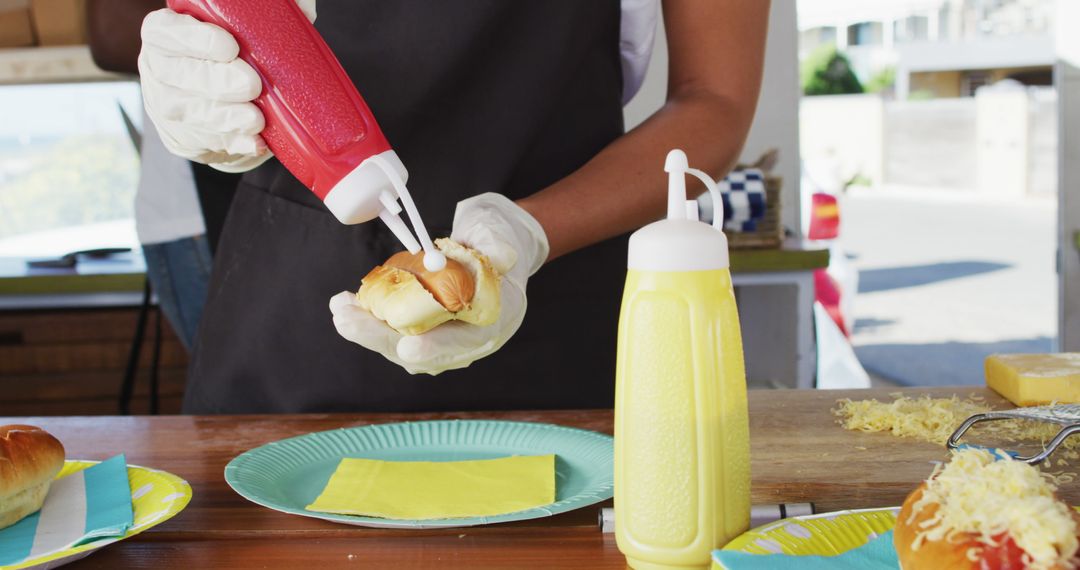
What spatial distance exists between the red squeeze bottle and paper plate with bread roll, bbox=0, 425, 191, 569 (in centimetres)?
32

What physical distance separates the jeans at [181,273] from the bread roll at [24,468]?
59.7 inches

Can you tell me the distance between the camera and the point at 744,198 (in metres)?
3.10

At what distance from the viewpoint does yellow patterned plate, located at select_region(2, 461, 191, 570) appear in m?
0.82

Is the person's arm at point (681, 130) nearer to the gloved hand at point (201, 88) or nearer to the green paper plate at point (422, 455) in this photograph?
the green paper plate at point (422, 455)

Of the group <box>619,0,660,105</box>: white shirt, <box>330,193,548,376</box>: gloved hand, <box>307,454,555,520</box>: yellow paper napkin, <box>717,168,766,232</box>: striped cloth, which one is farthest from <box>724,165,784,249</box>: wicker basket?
<box>307,454,555,520</box>: yellow paper napkin

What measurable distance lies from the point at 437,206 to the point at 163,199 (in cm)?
129

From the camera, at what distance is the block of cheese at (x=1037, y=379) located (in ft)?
4.04

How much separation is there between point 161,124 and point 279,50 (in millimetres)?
258

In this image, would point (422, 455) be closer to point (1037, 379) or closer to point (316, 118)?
point (316, 118)

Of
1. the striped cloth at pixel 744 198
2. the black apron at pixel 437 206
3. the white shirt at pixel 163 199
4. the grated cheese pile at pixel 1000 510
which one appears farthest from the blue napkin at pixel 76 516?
the striped cloth at pixel 744 198

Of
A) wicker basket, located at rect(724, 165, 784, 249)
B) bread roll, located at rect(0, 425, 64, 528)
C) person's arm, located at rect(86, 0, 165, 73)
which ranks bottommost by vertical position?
wicker basket, located at rect(724, 165, 784, 249)

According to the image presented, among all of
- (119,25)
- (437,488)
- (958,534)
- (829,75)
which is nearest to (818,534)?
(958,534)

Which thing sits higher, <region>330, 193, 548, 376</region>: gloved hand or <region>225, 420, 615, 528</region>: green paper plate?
<region>330, 193, 548, 376</region>: gloved hand

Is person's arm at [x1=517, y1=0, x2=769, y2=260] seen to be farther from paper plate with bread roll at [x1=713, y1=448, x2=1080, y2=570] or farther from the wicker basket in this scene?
the wicker basket
